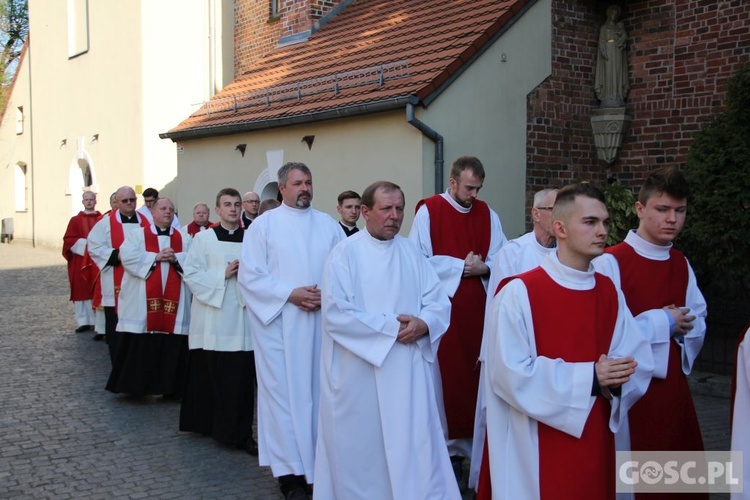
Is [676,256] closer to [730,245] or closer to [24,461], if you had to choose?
[730,245]

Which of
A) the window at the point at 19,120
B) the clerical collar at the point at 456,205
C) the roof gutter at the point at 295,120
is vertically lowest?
the clerical collar at the point at 456,205

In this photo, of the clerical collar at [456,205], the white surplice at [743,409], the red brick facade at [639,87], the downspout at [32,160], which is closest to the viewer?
the white surplice at [743,409]

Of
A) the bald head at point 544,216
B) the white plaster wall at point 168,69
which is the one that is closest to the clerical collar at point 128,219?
the bald head at point 544,216

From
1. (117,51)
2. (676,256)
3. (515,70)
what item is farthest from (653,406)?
(117,51)

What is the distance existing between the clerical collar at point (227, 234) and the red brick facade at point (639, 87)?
502cm

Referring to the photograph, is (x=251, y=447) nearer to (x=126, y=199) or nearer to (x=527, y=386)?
(x=527, y=386)

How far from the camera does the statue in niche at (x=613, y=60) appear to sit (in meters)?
11.4

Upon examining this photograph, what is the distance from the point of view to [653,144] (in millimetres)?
11148

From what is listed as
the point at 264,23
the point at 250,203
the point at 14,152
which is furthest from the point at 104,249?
the point at 14,152

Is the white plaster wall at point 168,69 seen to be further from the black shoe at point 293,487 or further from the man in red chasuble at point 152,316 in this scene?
the black shoe at point 293,487

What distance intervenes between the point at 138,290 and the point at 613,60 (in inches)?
270

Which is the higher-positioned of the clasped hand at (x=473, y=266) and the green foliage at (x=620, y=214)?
Answer: the green foliage at (x=620, y=214)

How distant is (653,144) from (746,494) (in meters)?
8.27

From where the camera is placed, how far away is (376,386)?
16.0 ft
